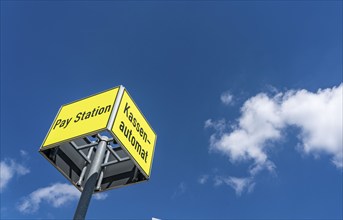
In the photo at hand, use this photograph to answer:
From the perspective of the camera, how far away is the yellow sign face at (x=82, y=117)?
427cm

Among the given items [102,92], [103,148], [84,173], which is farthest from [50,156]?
[102,92]

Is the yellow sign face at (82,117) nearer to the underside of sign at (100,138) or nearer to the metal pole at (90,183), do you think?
the underside of sign at (100,138)

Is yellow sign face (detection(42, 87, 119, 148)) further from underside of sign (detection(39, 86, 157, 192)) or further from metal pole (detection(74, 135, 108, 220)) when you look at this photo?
metal pole (detection(74, 135, 108, 220))

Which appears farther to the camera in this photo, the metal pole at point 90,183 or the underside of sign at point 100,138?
the underside of sign at point 100,138

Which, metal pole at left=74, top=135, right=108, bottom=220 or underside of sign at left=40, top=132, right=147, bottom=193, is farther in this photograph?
underside of sign at left=40, top=132, right=147, bottom=193

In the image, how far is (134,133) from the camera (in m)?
4.79

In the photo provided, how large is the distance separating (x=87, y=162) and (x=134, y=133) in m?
0.81

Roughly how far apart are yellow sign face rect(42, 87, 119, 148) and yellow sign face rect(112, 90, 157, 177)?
0.19 meters

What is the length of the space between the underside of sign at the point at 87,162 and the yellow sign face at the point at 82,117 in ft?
0.53

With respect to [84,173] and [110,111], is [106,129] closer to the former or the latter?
[110,111]

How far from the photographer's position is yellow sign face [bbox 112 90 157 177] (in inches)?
172

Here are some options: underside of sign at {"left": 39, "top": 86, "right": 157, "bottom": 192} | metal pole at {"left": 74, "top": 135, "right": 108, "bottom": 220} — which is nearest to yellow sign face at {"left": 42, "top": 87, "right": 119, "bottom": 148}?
underside of sign at {"left": 39, "top": 86, "right": 157, "bottom": 192}

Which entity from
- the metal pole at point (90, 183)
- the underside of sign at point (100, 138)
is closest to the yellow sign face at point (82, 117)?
the underside of sign at point (100, 138)

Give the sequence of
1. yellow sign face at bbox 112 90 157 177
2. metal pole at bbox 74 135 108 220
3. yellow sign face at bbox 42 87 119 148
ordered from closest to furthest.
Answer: metal pole at bbox 74 135 108 220, yellow sign face at bbox 42 87 119 148, yellow sign face at bbox 112 90 157 177
